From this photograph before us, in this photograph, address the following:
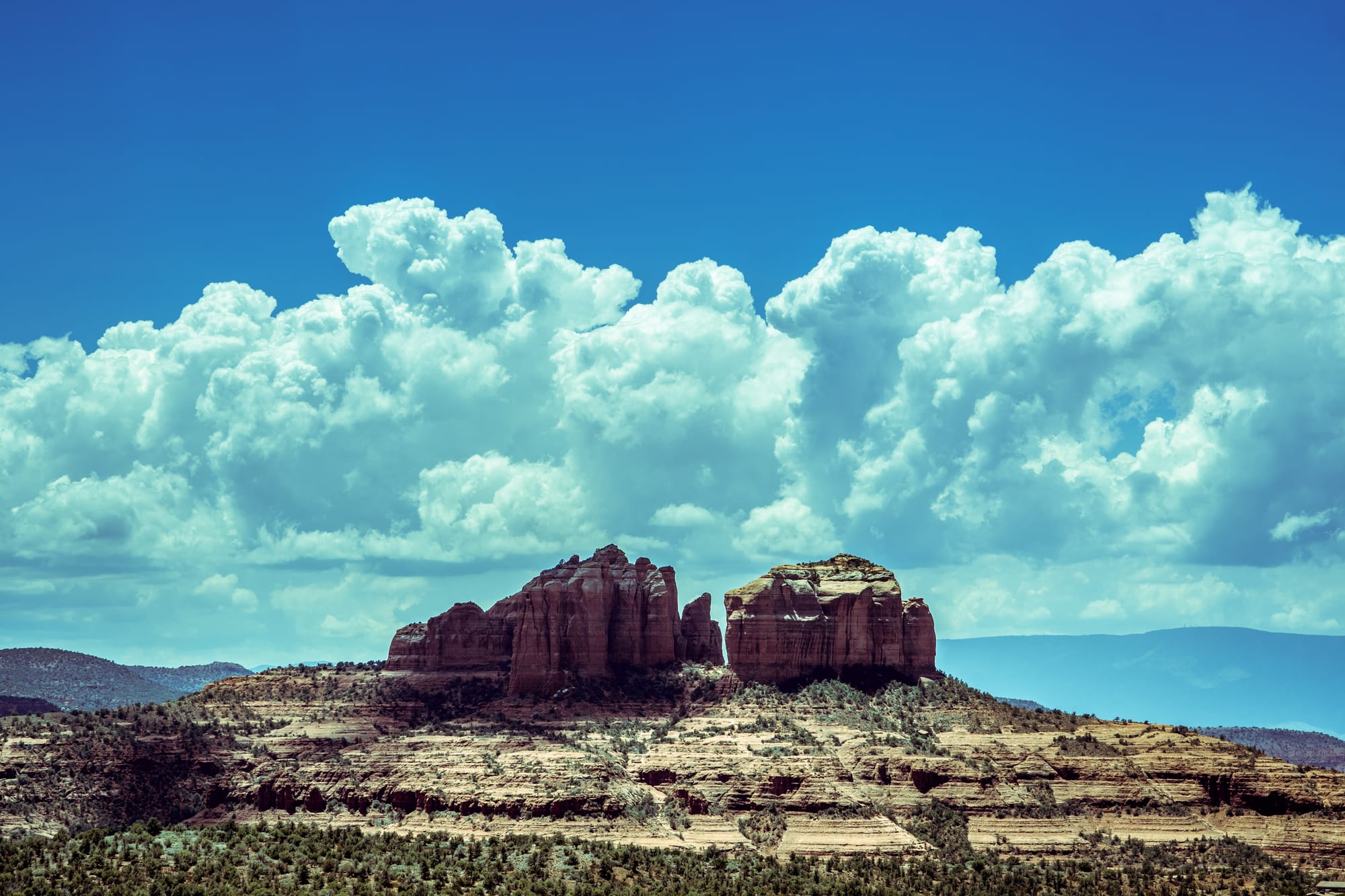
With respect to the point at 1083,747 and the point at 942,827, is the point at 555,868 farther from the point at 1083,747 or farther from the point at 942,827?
the point at 1083,747

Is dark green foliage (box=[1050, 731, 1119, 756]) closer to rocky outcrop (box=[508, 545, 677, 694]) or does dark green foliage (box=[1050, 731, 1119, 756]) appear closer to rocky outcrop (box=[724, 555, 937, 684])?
rocky outcrop (box=[724, 555, 937, 684])

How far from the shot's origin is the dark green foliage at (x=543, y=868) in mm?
114688

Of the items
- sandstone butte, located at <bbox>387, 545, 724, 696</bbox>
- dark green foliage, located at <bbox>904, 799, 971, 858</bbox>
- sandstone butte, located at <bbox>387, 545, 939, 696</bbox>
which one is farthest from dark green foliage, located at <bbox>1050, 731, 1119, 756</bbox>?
sandstone butte, located at <bbox>387, 545, 724, 696</bbox>

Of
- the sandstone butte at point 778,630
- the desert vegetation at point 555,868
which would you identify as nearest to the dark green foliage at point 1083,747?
the desert vegetation at point 555,868

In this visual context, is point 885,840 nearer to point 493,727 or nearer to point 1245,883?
point 1245,883

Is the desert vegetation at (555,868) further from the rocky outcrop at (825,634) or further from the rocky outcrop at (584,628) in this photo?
the rocky outcrop at (584,628)

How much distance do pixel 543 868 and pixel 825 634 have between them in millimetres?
69113

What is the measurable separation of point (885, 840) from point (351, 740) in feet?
205

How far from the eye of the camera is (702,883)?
126 metres

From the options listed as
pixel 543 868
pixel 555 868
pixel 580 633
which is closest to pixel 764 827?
pixel 555 868

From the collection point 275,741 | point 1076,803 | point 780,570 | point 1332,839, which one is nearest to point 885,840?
point 1076,803

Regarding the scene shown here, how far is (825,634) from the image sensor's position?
189 metres

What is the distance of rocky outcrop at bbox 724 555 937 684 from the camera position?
7421 inches

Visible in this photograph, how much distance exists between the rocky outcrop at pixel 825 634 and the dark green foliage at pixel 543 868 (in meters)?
38.2
